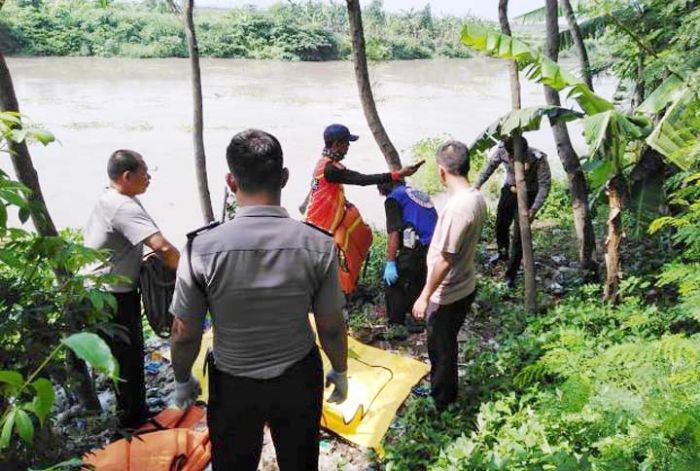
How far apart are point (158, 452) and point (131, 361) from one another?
0.55 meters

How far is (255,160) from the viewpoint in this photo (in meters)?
1.85

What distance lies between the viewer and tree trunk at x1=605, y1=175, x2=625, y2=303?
13.3 feet

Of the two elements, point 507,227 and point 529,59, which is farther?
point 507,227

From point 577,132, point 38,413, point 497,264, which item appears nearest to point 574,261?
point 497,264

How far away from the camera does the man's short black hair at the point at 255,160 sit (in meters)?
1.84

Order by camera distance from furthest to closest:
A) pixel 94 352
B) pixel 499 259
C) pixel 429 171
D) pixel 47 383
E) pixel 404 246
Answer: pixel 429 171 < pixel 499 259 < pixel 404 246 < pixel 47 383 < pixel 94 352

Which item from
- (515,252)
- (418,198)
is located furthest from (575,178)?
(418,198)

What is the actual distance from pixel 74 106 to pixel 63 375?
18.0 meters

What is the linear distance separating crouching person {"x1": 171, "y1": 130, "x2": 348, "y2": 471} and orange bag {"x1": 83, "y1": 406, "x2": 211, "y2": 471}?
70cm

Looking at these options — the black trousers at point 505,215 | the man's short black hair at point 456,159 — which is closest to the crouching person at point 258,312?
the man's short black hair at point 456,159

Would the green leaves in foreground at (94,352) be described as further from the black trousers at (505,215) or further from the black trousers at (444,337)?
the black trousers at (505,215)

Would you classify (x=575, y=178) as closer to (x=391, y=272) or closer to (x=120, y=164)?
(x=391, y=272)

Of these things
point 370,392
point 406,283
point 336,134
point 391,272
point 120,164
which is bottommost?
point 370,392

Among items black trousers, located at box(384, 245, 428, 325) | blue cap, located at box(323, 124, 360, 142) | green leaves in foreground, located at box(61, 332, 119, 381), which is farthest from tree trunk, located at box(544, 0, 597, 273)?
green leaves in foreground, located at box(61, 332, 119, 381)
